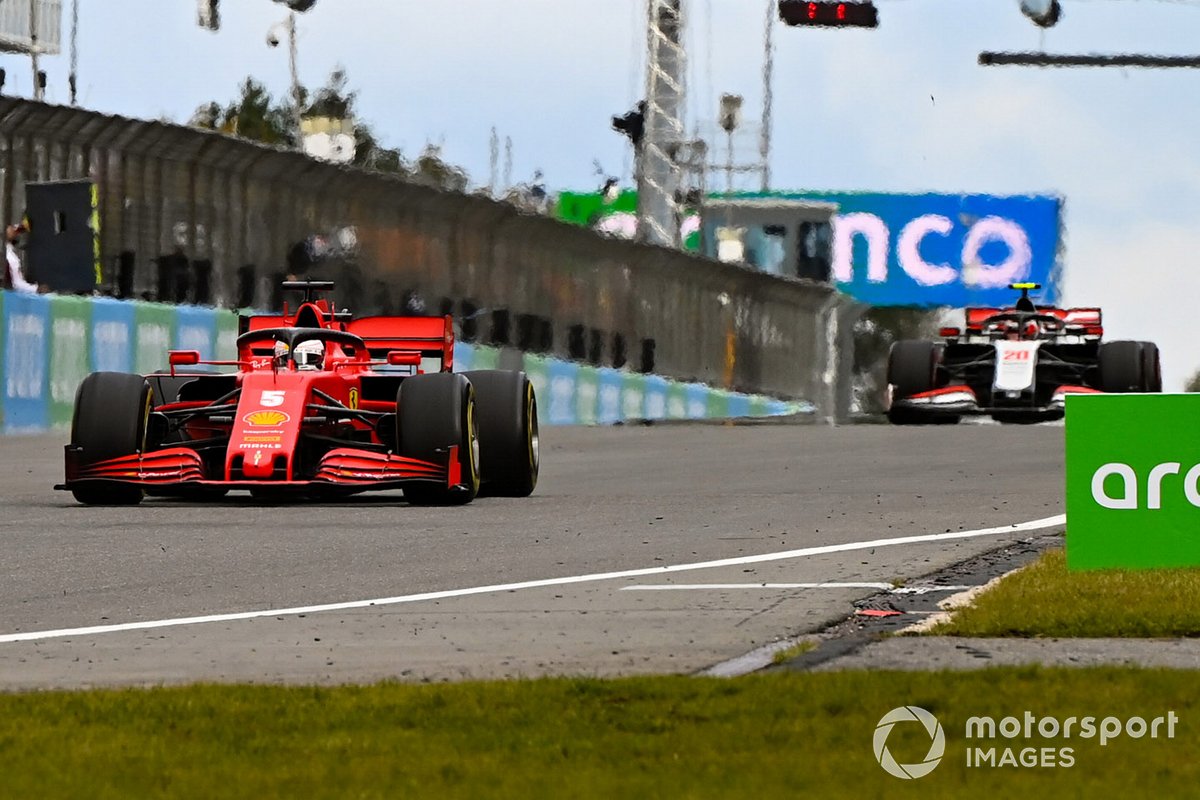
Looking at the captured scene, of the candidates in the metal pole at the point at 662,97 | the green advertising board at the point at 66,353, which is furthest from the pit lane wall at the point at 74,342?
the metal pole at the point at 662,97

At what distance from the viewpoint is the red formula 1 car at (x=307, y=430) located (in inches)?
629

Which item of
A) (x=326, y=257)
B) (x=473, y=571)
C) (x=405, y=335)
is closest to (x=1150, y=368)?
(x=326, y=257)

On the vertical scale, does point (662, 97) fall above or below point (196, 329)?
above

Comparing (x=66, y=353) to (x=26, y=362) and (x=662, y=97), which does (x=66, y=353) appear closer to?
(x=26, y=362)

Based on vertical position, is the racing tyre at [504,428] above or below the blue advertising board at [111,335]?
below

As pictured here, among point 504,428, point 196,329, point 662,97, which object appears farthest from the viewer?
point 662,97

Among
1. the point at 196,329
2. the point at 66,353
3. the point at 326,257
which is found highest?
the point at 326,257

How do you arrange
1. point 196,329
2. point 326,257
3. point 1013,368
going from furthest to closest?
point 326,257 < point 1013,368 < point 196,329

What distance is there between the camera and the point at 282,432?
52.3 ft

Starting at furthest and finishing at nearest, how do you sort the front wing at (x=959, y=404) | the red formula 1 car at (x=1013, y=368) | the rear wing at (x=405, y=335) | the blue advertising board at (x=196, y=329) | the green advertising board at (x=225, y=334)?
the front wing at (x=959, y=404)
the red formula 1 car at (x=1013, y=368)
the green advertising board at (x=225, y=334)
the blue advertising board at (x=196, y=329)
the rear wing at (x=405, y=335)

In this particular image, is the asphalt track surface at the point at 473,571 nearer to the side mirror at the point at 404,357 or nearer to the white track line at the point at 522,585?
the white track line at the point at 522,585

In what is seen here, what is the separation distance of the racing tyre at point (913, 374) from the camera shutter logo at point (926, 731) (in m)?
27.9

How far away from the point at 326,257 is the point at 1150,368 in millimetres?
10787

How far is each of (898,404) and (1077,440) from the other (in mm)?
24358
